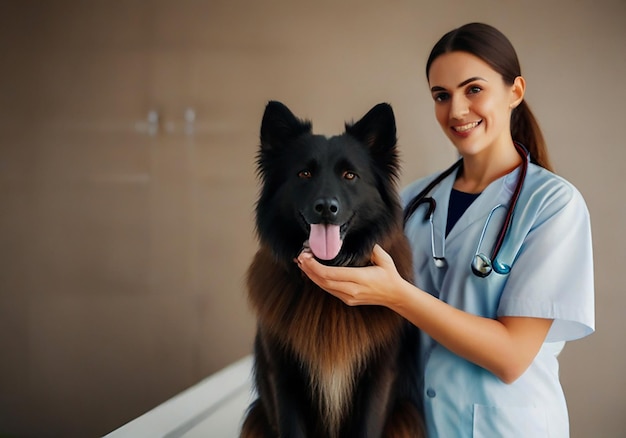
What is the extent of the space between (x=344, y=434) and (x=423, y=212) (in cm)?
65

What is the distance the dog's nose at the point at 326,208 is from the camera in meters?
1.07

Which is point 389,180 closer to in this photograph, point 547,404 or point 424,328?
point 424,328

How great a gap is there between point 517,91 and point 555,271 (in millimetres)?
497

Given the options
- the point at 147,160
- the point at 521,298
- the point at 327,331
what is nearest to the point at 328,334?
the point at 327,331

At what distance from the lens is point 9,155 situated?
3803 mm

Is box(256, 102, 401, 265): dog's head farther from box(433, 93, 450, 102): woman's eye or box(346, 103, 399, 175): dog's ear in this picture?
box(433, 93, 450, 102): woman's eye

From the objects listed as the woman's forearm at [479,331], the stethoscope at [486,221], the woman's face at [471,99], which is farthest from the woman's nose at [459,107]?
the woman's forearm at [479,331]

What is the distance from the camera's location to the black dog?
119 centimetres

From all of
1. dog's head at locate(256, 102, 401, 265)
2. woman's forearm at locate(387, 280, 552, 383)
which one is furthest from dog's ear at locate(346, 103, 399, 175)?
woman's forearm at locate(387, 280, 552, 383)

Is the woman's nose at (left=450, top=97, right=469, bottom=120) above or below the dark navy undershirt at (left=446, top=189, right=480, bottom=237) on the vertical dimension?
above

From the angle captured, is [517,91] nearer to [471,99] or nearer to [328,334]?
[471,99]

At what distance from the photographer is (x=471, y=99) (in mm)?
1271

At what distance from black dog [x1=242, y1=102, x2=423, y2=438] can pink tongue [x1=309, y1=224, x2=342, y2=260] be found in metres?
0.06

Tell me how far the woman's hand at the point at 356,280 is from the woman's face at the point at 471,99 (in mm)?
453
